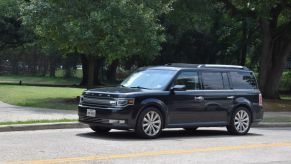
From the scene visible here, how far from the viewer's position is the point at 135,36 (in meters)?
22.8

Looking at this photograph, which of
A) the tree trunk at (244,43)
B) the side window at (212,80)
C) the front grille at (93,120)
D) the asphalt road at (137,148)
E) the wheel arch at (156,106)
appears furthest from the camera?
the tree trunk at (244,43)

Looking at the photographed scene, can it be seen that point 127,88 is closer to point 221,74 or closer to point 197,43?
point 221,74

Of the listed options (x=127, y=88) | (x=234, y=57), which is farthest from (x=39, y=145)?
(x=234, y=57)

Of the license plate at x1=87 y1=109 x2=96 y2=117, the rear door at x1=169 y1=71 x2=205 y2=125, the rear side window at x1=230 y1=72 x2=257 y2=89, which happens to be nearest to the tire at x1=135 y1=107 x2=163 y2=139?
the rear door at x1=169 y1=71 x2=205 y2=125

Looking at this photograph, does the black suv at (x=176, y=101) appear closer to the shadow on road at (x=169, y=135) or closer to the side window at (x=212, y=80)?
the side window at (x=212, y=80)

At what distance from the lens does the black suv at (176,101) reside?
13.4m

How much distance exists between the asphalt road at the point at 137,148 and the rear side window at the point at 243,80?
1.39 meters

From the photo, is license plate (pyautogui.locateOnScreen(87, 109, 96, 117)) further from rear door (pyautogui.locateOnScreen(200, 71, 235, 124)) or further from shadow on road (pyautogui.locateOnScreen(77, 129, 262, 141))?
rear door (pyautogui.locateOnScreen(200, 71, 235, 124))

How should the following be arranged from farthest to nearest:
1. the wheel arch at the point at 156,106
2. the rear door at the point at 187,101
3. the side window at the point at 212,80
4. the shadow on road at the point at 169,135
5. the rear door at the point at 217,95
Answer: the side window at the point at 212,80
the rear door at the point at 217,95
the rear door at the point at 187,101
the shadow on road at the point at 169,135
the wheel arch at the point at 156,106

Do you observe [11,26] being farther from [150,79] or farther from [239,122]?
[239,122]

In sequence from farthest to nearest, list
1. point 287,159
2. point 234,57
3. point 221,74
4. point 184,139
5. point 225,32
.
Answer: point 234,57 < point 225,32 < point 221,74 < point 184,139 < point 287,159

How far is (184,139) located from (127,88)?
72.0 inches

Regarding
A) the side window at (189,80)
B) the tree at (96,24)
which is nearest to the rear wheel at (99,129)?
the side window at (189,80)

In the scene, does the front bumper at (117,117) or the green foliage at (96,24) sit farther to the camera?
the green foliage at (96,24)
